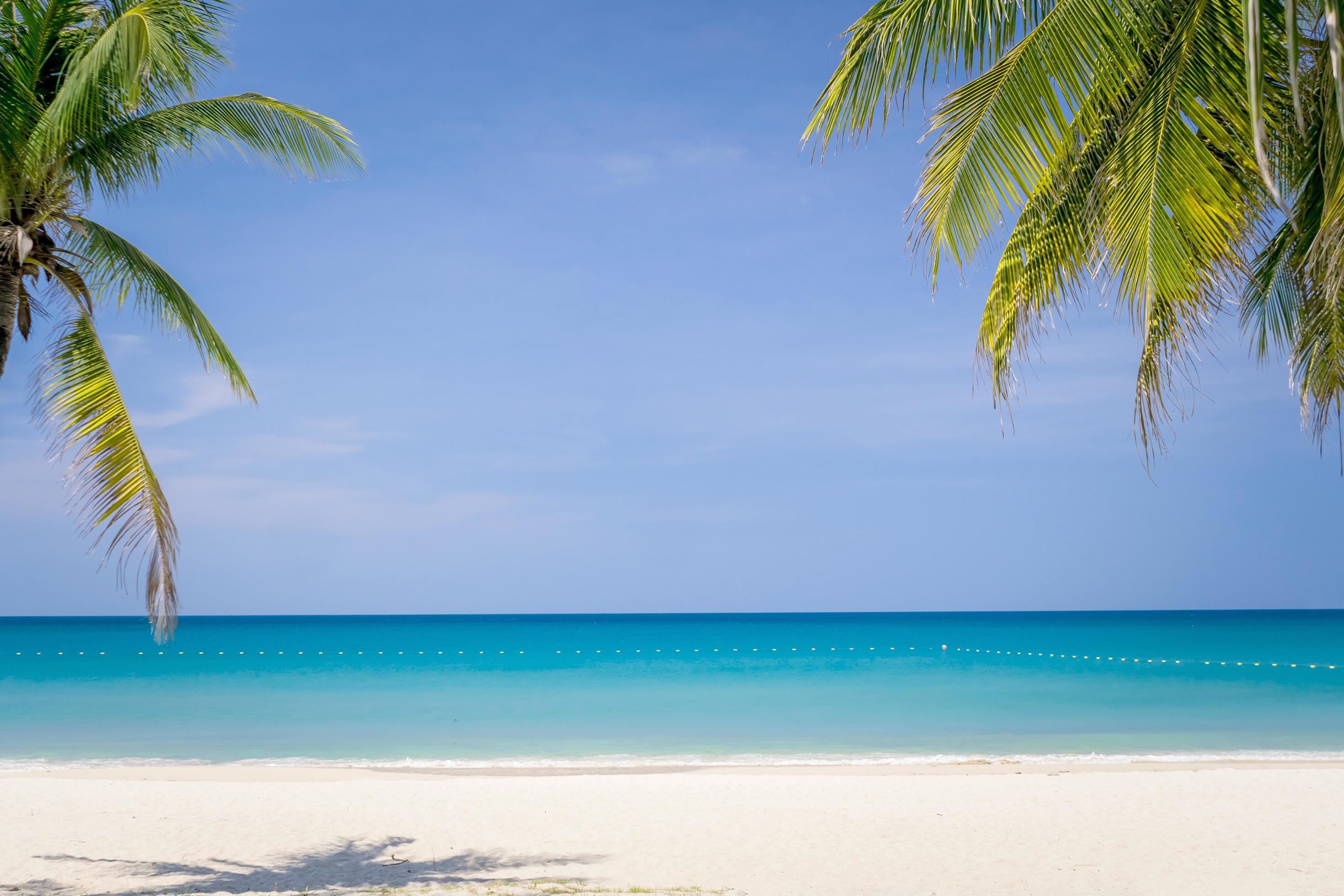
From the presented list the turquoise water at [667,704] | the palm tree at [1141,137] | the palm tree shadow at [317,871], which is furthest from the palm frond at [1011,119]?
the turquoise water at [667,704]

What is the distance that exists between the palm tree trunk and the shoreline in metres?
7.26

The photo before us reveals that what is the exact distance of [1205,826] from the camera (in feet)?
24.6

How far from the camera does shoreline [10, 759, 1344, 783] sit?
1066cm

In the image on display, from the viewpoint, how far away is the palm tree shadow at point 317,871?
19.5ft

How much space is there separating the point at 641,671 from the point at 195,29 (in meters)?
28.5

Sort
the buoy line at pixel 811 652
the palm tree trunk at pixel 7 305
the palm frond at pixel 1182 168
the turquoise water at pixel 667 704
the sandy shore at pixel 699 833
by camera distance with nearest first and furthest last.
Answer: the palm frond at pixel 1182 168
the palm tree trunk at pixel 7 305
the sandy shore at pixel 699 833
the turquoise water at pixel 667 704
the buoy line at pixel 811 652

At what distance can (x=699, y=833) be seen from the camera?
752cm

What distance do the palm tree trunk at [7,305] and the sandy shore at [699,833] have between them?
138 inches

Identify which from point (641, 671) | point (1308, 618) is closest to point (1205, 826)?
point (641, 671)

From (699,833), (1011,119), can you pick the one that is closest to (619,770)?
(699,833)

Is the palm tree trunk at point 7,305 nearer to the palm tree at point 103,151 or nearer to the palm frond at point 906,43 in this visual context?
the palm tree at point 103,151

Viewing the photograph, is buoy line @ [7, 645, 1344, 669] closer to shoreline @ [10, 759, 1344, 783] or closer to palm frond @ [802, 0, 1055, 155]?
shoreline @ [10, 759, 1344, 783]

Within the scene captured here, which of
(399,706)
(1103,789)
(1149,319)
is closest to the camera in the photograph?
(1149,319)

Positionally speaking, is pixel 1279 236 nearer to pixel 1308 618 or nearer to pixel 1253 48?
pixel 1253 48
